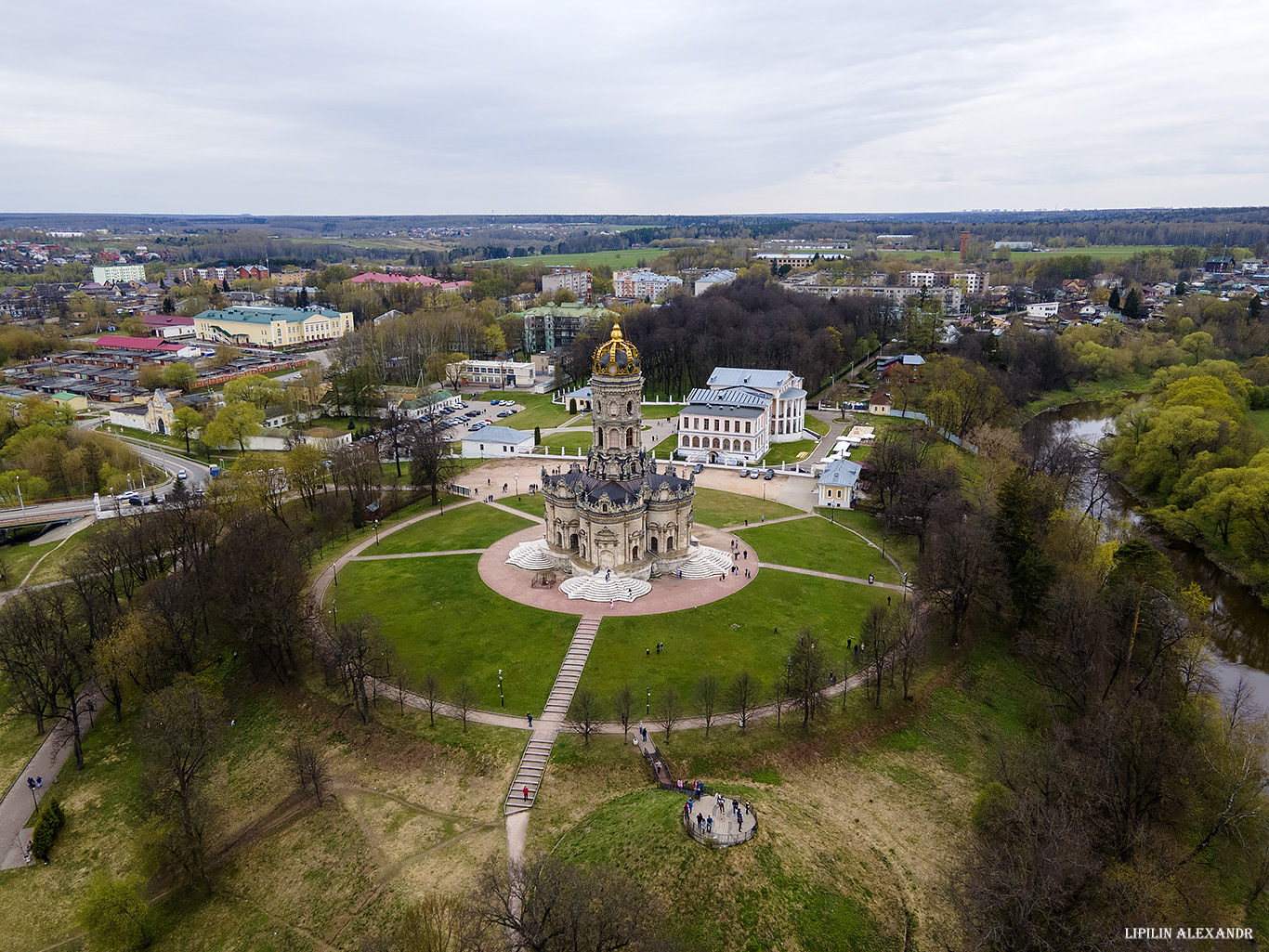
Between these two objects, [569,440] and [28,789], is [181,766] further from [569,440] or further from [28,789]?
[569,440]

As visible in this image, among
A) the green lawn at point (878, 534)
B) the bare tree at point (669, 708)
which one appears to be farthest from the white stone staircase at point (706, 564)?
the bare tree at point (669, 708)

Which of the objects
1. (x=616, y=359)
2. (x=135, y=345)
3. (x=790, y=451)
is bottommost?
(x=790, y=451)

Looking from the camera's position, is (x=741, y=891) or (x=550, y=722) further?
(x=550, y=722)

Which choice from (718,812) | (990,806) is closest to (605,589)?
(718,812)

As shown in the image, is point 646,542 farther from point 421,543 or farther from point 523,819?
point 523,819

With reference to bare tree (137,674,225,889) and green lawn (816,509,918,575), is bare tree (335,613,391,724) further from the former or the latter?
green lawn (816,509,918,575)

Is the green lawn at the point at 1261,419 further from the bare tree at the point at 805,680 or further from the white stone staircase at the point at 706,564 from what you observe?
the bare tree at the point at 805,680
